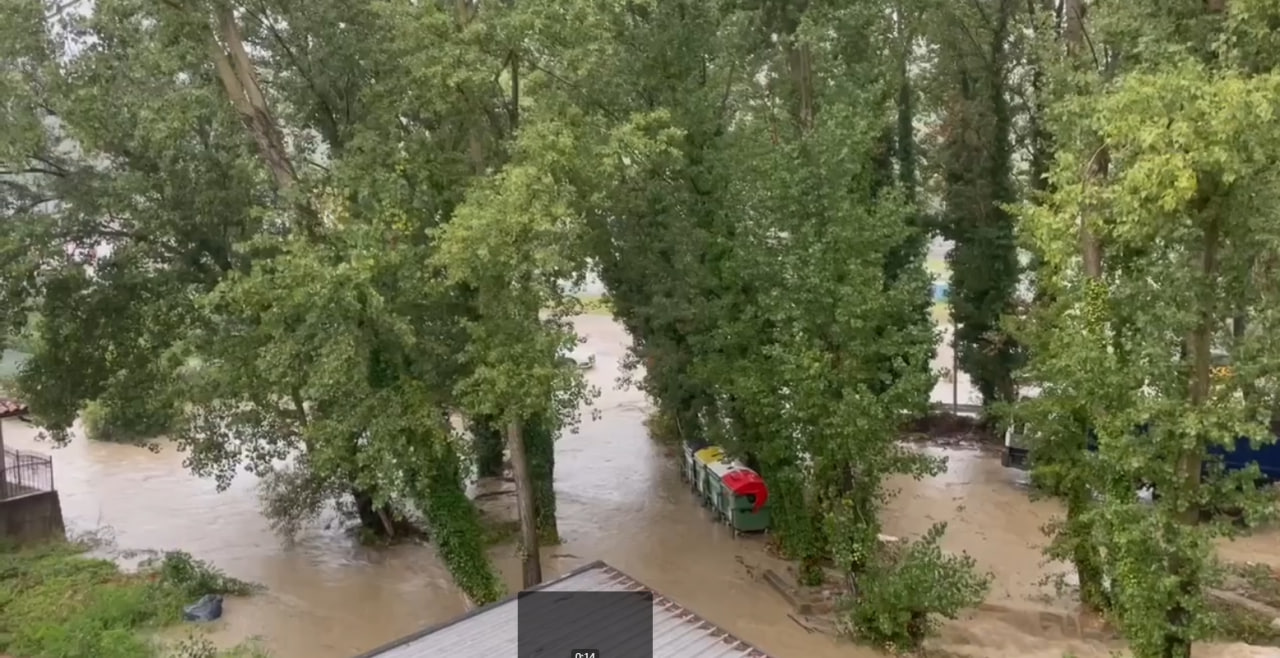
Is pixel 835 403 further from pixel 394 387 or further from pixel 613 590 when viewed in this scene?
pixel 394 387

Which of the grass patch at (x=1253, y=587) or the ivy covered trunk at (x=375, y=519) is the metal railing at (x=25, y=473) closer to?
the ivy covered trunk at (x=375, y=519)

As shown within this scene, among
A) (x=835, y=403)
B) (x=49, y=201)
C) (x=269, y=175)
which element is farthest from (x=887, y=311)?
(x=49, y=201)

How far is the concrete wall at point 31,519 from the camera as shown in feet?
52.4

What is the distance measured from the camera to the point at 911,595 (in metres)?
11.1

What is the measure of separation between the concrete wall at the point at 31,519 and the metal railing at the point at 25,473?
0.25 m

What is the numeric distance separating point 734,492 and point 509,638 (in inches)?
351

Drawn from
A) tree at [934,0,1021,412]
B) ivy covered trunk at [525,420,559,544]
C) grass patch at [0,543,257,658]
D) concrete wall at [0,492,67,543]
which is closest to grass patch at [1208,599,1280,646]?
tree at [934,0,1021,412]

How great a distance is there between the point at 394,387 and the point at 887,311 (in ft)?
20.4

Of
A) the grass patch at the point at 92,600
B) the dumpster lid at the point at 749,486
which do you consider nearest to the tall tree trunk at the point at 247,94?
the grass patch at the point at 92,600

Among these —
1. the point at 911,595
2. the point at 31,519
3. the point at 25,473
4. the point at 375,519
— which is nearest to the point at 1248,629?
the point at 911,595

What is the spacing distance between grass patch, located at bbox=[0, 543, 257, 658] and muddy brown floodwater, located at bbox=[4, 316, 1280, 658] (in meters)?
0.78

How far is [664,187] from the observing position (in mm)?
13648

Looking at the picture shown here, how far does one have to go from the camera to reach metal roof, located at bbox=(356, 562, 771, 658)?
7535mm

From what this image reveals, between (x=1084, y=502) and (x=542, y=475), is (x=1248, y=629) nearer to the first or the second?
(x=1084, y=502)
